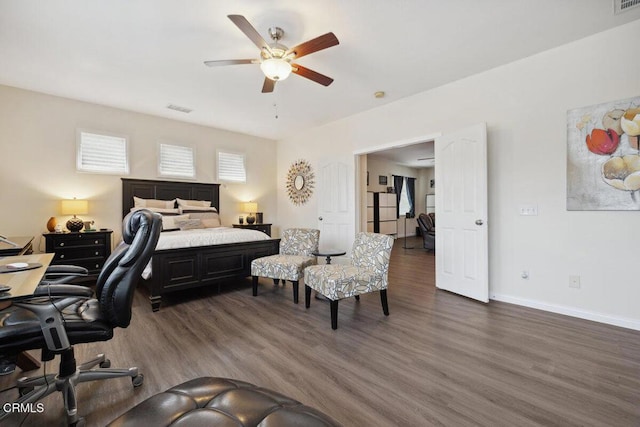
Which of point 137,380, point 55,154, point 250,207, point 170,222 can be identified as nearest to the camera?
point 137,380

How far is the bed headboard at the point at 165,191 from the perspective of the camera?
15.4 ft

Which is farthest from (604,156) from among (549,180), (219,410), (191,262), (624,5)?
(191,262)

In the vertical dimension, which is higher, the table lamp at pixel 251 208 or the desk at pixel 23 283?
the table lamp at pixel 251 208

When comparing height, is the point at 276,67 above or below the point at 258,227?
above

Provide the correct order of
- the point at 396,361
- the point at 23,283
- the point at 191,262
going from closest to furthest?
the point at 23,283 → the point at 396,361 → the point at 191,262

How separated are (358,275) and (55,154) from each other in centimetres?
478

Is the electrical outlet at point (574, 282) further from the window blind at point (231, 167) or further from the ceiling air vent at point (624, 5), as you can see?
the window blind at point (231, 167)

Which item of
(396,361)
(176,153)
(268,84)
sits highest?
(268,84)

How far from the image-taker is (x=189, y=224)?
4.50 metres

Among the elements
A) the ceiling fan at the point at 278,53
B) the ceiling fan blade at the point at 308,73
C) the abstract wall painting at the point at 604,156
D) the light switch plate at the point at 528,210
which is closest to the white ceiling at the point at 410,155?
the light switch plate at the point at 528,210

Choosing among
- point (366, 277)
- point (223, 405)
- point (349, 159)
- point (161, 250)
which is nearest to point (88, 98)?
point (161, 250)

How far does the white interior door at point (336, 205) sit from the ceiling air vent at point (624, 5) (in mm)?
3389

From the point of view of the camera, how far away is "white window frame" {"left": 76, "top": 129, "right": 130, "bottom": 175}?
4.29 m

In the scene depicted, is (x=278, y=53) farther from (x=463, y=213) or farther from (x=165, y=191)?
(x=165, y=191)
